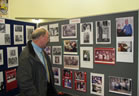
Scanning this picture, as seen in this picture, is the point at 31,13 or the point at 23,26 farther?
the point at 31,13

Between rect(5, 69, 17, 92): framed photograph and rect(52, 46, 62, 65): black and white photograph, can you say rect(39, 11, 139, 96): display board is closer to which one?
rect(52, 46, 62, 65): black and white photograph

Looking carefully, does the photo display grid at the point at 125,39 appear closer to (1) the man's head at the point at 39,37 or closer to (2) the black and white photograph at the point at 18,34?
(1) the man's head at the point at 39,37

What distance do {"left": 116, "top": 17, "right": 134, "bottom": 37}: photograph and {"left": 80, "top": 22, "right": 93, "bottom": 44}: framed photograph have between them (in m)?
0.30

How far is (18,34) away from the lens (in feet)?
5.82

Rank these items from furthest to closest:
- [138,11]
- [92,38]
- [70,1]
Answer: [70,1] → [92,38] → [138,11]

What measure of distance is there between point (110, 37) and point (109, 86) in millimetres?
511

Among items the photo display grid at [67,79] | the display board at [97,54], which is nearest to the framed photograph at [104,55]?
the display board at [97,54]

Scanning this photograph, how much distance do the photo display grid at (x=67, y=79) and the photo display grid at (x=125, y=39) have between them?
2.09 ft

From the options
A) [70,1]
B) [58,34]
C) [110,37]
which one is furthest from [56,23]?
[70,1]

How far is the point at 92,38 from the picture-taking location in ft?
5.02

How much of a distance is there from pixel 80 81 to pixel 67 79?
191 millimetres

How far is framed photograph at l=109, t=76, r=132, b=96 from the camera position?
1.33 meters

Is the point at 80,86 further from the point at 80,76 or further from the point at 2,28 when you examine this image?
the point at 2,28

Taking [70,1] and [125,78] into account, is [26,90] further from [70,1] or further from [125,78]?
[70,1]
